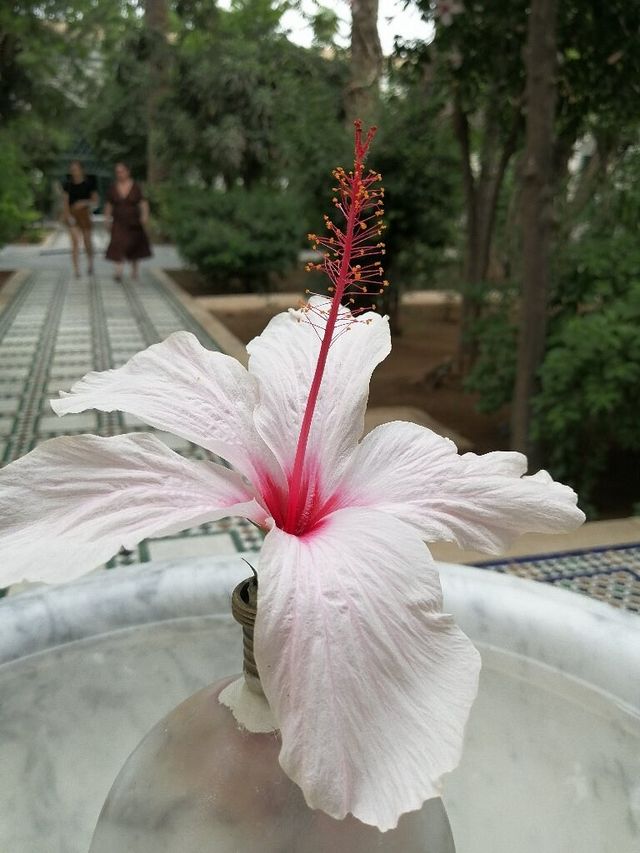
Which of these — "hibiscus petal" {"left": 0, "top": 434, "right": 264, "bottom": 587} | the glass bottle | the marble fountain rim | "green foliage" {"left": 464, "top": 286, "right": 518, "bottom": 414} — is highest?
"hibiscus petal" {"left": 0, "top": 434, "right": 264, "bottom": 587}

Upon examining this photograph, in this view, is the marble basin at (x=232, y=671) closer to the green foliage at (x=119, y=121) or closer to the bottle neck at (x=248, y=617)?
the bottle neck at (x=248, y=617)

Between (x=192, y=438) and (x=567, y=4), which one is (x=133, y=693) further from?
(x=567, y=4)

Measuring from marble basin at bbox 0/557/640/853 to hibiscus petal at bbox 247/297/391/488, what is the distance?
0.92 ft

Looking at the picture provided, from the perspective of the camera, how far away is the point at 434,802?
0.52 metres

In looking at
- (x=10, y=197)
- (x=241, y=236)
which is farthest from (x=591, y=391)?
(x=10, y=197)

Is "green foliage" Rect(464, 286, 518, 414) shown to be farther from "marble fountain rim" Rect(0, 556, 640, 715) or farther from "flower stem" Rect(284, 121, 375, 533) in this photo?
"flower stem" Rect(284, 121, 375, 533)

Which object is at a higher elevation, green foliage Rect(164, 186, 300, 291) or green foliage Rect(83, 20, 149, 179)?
green foliage Rect(83, 20, 149, 179)

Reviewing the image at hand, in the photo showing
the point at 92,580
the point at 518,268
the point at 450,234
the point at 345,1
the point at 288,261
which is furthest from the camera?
the point at 288,261

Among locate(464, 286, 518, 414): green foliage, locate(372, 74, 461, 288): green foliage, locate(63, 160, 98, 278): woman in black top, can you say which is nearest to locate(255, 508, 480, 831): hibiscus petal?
locate(464, 286, 518, 414): green foliage

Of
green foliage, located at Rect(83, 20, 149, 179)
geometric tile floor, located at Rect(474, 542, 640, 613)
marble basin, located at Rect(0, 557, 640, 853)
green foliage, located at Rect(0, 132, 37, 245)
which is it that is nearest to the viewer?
marble basin, located at Rect(0, 557, 640, 853)

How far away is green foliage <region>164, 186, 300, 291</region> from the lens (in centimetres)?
883

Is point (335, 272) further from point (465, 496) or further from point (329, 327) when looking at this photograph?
point (465, 496)

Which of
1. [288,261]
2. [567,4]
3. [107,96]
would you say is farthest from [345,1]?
[107,96]

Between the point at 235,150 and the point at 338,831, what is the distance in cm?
1229
